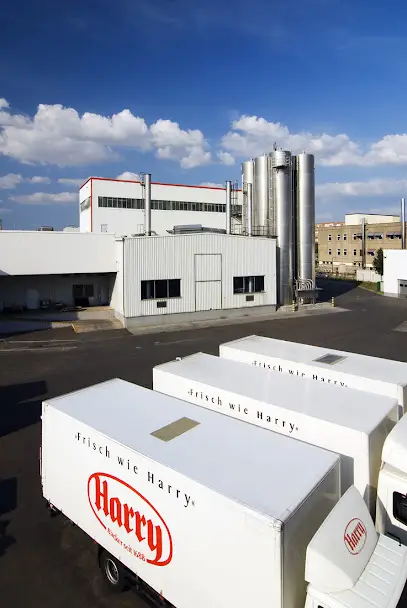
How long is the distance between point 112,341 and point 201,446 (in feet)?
60.6

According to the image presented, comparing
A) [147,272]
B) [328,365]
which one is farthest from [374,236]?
[328,365]

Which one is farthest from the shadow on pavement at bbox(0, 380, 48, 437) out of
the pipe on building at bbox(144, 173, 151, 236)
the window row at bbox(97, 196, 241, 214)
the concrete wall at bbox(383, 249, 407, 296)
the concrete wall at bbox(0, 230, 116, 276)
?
the concrete wall at bbox(383, 249, 407, 296)

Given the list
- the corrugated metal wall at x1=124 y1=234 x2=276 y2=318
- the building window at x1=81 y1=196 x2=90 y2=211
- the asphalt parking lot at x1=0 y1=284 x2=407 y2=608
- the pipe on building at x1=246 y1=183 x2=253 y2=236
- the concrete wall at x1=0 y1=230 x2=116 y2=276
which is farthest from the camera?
the building window at x1=81 y1=196 x2=90 y2=211

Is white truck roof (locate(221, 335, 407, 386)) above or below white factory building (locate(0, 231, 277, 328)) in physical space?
below

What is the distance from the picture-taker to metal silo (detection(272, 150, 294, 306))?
3406 cm

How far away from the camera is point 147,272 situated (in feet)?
90.3

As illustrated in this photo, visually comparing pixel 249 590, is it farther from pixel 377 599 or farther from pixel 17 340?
pixel 17 340

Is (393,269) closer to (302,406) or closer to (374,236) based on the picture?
(374,236)

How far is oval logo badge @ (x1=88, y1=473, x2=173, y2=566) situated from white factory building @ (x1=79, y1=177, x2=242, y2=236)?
36.6 m

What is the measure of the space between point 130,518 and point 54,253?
2637 cm

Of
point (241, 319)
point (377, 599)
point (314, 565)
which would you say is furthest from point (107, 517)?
point (241, 319)

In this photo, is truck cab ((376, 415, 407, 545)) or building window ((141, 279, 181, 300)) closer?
truck cab ((376, 415, 407, 545))

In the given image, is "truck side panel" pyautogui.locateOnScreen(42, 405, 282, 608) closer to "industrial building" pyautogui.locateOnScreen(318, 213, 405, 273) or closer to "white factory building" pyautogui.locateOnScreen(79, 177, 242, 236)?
"white factory building" pyautogui.locateOnScreen(79, 177, 242, 236)

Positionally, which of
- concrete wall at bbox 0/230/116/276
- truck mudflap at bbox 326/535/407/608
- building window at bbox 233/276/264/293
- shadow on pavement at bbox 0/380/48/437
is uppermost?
concrete wall at bbox 0/230/116/276
